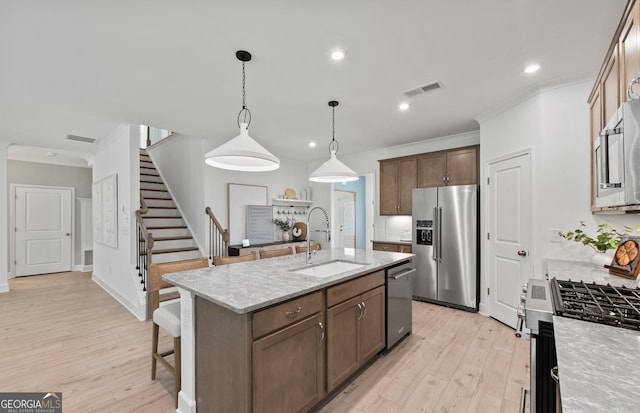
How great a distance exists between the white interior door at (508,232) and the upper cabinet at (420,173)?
0.54 metres

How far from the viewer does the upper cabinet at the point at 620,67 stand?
1.33 m

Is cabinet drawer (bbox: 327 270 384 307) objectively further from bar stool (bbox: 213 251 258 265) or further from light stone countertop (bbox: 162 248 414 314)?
bar stool (bbox: 213 251 258 265)

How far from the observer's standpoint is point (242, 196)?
17.9 feet

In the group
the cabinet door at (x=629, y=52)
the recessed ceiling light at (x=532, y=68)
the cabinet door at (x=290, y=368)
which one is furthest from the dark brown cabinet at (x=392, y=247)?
the cabinet door at (x=629, y=52)

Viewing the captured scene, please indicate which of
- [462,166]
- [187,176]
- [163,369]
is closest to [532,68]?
[462,166]

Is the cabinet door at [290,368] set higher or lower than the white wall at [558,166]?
lower

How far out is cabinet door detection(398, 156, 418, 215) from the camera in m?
4.76

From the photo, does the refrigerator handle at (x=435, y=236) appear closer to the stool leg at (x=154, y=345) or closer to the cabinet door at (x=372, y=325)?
the cabinet door at (x=372, y=325)

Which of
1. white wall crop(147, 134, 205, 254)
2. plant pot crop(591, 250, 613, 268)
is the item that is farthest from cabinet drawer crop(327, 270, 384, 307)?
white wall crop(147, 134, 205, 254)

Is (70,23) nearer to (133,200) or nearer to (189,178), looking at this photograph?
(133,200)

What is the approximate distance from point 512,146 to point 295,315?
3251 millimetres

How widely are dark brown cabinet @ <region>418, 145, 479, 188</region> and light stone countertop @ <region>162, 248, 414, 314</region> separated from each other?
7.22ft

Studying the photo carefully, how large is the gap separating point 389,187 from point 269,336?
403cm

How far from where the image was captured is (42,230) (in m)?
6.37
